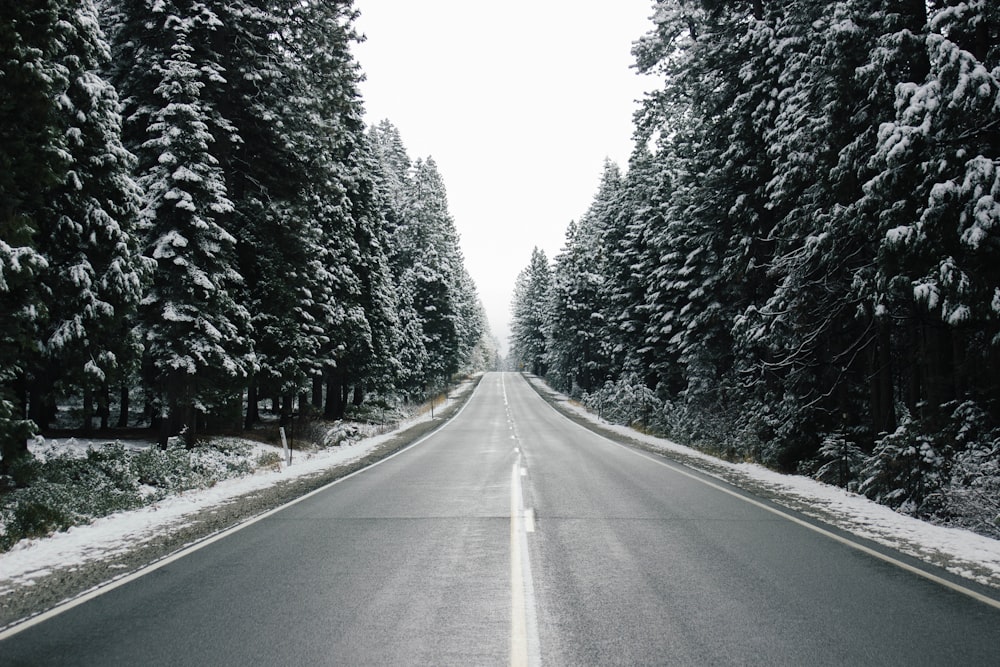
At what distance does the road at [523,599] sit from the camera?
445 cm

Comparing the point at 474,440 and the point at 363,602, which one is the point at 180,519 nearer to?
the point at 363,602

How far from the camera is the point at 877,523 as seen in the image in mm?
8969

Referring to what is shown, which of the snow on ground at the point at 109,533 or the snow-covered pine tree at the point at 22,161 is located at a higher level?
the snow-covered pine tree at the point at 22,161

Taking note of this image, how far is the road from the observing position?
4.45m

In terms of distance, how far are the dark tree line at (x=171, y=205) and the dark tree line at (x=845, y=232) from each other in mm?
10590

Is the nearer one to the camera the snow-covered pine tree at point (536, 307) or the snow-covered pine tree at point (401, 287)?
the snow-covered pine tree at point (401, 287)

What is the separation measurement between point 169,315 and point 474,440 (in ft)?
42.5

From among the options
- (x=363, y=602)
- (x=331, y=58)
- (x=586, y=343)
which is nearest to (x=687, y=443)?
(x=331, y=58)

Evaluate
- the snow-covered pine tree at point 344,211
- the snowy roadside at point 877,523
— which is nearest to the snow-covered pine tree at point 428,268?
the snow-covered pine tree at point 344,211

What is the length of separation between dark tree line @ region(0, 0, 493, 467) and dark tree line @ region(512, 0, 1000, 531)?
10.6 m

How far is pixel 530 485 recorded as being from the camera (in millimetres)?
12641

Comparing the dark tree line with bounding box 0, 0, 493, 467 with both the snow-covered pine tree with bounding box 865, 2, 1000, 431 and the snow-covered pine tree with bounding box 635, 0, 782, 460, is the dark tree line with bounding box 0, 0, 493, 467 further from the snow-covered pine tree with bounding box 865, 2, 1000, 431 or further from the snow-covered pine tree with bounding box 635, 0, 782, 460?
the snow-covered pine tree with bounding box 865, 2, 1000, 431

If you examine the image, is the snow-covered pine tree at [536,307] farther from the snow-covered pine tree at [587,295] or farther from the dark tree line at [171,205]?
the dark tree line at [171,205]

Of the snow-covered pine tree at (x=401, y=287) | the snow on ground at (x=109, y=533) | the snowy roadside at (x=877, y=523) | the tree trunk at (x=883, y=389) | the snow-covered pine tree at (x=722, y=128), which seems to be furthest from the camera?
the snow-covered pine tree at (x=401, y=287)
